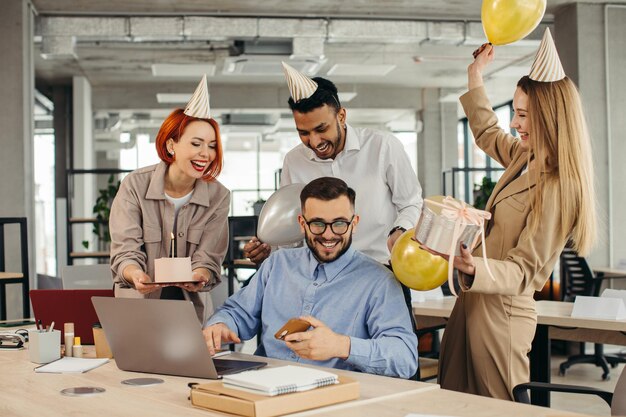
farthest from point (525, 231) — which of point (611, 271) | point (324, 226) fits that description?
point (611, 271)

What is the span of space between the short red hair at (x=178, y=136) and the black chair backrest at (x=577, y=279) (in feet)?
15.4

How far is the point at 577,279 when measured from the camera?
685 centimetres

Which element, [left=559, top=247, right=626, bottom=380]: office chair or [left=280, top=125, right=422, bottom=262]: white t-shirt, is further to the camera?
[left=559, top=247, right=626, bottom=380]: office chair

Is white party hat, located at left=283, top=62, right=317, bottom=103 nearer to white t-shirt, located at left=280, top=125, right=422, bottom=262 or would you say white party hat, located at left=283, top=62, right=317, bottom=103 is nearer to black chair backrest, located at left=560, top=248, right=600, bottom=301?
white t-shirt, located at left=280, top=125, right=422, bottom=262

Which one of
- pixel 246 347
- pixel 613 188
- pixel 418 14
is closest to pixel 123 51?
pixel 418 14

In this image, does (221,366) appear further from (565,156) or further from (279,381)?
(565,156)

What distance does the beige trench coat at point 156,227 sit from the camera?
109 inches

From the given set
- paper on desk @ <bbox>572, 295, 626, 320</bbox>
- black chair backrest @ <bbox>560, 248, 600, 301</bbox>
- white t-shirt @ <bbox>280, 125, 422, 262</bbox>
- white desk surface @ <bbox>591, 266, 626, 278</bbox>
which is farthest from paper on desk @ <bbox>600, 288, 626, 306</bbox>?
white desk surface @ <bbox>591, 266, 626, 278</bbox>

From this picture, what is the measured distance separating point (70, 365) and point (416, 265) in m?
1.05

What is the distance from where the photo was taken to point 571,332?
12.3ft

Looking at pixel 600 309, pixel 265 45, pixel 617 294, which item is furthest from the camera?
pixel 265 45

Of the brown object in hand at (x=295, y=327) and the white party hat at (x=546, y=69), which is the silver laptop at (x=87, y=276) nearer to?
the brown object in hand at (x=295, y=327)

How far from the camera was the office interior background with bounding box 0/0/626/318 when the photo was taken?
7641 millimetres

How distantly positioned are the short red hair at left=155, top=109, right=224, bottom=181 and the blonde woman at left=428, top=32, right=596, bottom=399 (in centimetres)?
97
